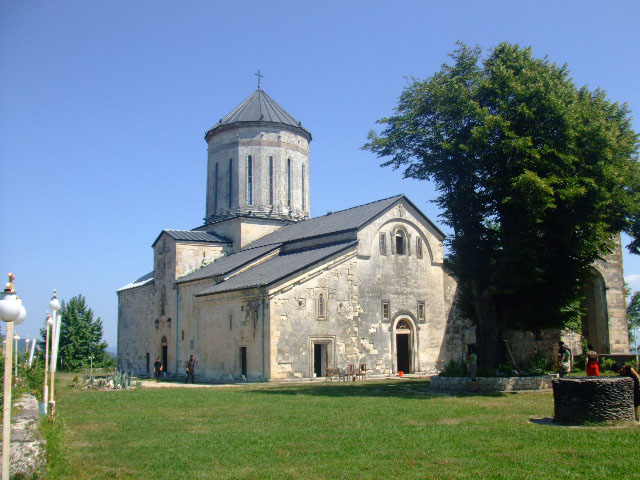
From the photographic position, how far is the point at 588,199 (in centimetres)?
1911

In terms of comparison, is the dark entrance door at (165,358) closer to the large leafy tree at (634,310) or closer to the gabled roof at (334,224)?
the gabled roof at (334,224)

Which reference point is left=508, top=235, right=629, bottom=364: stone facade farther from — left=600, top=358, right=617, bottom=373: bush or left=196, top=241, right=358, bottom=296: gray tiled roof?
left=196, top=241, right=358, bottom=296: gray tiled roof

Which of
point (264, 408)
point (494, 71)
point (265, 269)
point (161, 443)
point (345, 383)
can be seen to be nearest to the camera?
point (161, 443)

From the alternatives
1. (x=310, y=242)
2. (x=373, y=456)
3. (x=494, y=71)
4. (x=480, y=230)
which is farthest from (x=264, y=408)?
(x=310, y=242)

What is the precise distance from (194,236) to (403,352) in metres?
14.5

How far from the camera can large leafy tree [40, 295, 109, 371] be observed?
43875 mm

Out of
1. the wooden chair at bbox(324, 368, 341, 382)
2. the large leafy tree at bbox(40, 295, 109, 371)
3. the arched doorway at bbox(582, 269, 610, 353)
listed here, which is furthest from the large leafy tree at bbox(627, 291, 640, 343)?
the large leafy tree at bbox(40, 295, 109, 371)

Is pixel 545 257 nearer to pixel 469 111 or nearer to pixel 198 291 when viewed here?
pixel 469 111

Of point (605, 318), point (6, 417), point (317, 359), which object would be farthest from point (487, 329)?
point (6, 417)

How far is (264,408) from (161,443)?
494cm

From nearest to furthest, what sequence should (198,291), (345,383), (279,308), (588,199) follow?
1. (588,199)
2. (345,383)
3. (279,308)
4. (198,291)

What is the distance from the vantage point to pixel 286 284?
25.9 metres

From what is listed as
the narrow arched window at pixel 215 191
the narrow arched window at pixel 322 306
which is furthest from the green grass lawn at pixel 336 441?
the narrow arched window at pixel 215 191

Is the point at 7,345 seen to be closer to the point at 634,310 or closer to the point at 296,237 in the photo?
the point at 296,237
